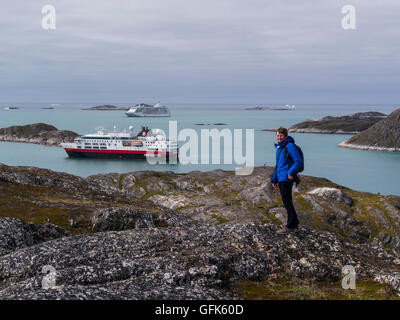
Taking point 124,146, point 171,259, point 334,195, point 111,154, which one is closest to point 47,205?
point 171,259

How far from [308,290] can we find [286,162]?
15.3 feet

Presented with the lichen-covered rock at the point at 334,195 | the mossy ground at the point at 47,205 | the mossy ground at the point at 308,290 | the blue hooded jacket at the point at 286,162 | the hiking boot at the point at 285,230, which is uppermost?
the blue hooded jacket at the point at 286,162

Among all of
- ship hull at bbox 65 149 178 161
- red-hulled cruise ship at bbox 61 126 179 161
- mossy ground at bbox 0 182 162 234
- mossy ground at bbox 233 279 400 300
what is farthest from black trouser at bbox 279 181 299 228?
ship hull at bbox 65 149 178 161

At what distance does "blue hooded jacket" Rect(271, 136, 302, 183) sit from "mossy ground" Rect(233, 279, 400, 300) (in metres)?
3.79

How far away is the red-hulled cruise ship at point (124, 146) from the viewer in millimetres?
174875

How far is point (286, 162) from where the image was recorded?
52.6 ft

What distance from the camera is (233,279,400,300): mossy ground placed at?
528 inches

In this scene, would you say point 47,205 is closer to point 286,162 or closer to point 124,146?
point 286,162

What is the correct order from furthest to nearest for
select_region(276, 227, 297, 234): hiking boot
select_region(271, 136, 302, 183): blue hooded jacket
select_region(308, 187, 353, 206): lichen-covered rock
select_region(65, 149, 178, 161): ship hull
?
select_region(65, 149, 178, 161): ship hull, select_region(308, 187, 353, 206): lichen-covered rock, select_region(276, 227, 297, 234): hiking boot, select_region(271, 136, 302, 183): blue hooded jacket

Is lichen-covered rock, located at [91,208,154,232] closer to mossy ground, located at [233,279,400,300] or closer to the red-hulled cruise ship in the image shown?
mossy ground, located at [233,279,400,300]

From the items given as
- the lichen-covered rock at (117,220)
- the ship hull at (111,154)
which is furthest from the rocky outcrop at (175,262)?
the ship hull at (111,154)

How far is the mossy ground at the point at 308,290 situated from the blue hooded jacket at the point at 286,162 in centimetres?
379

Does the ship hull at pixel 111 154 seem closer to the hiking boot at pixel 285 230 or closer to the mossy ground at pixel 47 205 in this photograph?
the mossy ground at pixel 47 205

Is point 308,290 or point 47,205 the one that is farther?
point 47,205
